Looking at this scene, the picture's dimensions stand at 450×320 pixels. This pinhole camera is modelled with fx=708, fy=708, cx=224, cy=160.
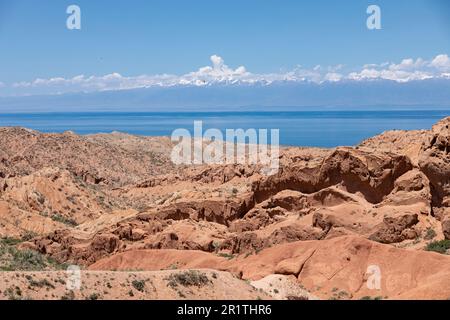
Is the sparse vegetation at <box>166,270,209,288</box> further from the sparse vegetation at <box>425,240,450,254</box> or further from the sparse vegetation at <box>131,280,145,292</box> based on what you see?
the sparse vegetation at <box>425,240,450,254</box>

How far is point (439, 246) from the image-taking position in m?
23.5

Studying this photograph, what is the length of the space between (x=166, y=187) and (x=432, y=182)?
33.9 m

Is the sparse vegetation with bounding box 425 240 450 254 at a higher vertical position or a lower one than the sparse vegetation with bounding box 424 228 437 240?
lower

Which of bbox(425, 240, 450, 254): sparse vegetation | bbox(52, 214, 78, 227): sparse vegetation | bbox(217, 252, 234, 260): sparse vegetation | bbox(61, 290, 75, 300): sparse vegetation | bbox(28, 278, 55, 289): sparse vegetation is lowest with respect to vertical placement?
bbox(52, 214, 78, 227): sparse vegetation

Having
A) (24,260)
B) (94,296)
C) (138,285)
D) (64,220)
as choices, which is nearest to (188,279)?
(138,285)

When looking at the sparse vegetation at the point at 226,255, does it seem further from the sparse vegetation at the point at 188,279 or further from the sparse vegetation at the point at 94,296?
the sparse vegetation at the point at 94,296

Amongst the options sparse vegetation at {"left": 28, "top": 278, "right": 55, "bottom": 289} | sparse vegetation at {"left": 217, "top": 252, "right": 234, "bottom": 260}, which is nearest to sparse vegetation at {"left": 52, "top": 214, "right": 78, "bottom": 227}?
sparse vegetation at {"left": 217, "top": 252, "right": 234, "bottom": 260}

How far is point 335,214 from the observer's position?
26.5 m

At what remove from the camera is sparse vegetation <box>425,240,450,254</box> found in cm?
2330
